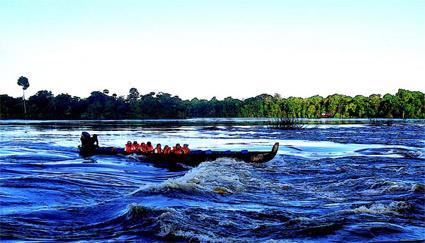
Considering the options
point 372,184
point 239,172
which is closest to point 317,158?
point 239,172

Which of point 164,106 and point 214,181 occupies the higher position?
point 164,106

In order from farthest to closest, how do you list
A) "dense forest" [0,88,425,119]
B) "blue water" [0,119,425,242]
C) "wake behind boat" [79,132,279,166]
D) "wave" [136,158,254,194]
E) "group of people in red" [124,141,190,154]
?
1. "dense forest" [0,88,425,119]
2. "group of people in red" [124,141,190,154]
3. "wake behind boat" [79,132,279,166]
4. "wave" [136,158,254,194]
5. "blue water" [0,119,425,242]

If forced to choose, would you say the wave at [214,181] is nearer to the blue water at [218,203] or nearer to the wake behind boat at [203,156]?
the blue water at [218,203]

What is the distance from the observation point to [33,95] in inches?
5807

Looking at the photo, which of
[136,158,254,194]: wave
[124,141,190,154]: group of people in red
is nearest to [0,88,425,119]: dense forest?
[124,141,190,154]: group of people in red

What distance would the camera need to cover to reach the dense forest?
143 meters

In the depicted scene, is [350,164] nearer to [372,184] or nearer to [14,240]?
[372,184]

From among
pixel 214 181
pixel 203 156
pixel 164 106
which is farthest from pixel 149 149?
pixel 164 106

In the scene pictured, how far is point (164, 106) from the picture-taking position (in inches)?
6560

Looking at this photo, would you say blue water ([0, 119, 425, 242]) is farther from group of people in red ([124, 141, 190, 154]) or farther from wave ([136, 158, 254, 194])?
group of people in red ([124, 141, 190, 154])

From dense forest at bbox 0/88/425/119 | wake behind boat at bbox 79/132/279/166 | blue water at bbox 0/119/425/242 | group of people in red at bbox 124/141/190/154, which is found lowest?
blue water at bbox 0/119/425/242

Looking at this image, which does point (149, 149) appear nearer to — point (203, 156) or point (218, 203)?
point (203, 156)

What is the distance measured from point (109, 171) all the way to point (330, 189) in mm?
10886

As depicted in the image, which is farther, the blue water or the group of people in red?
the group of people in red
